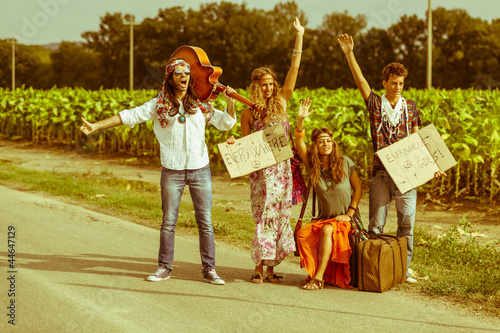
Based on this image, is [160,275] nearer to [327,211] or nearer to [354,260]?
[327,211]

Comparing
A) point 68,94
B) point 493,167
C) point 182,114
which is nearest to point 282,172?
point 182,114

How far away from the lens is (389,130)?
19.7ft

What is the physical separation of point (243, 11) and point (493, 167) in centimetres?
7200

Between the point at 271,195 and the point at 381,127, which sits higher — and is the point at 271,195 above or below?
below

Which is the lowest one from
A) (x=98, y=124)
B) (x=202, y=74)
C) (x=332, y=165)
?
(x=332, y=165)

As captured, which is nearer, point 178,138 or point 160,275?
point 178,138

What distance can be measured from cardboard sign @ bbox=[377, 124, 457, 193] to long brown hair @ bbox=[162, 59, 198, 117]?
1.72 metres

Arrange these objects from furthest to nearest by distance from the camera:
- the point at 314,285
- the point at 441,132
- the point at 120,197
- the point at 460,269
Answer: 1. the point at 120,197
2. the point at 441,132
3. the point at 460,269
4. the point at 314,285

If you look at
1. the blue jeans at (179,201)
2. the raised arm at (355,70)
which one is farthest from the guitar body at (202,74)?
the raised arm at (355,70)

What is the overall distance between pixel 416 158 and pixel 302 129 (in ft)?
3.51

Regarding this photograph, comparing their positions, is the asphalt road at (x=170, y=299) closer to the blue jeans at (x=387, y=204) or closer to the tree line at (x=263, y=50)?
the blue jeans at (x=387, y=204)

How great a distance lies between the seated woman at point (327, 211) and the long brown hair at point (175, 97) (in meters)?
0.95

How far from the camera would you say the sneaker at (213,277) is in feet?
19.4

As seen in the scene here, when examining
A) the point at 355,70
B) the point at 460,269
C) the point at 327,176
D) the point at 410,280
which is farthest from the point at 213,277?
the point at 460,269
